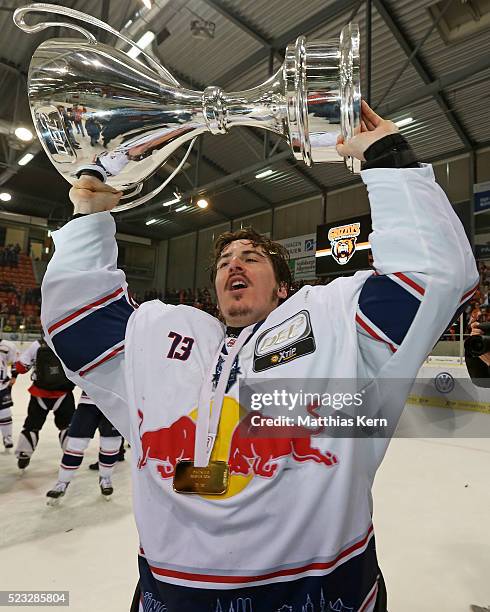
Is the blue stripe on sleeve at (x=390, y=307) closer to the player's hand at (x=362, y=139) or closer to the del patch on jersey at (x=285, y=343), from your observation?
the del patch on jersey at (x=285, y=343)

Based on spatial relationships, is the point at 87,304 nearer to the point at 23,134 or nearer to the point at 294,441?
the point at 294,441

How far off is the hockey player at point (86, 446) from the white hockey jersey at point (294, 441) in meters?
2.34

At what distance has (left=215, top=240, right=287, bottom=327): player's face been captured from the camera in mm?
1116

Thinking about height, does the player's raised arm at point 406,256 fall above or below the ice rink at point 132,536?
above

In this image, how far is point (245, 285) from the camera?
1.18 m

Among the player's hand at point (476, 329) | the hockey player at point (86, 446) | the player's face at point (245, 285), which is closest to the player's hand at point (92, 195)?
the player's face at point (245, 285)

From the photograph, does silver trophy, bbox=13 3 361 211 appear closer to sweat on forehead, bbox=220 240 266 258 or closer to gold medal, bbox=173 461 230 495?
sweat on forehead, bbox=220 240 266 258

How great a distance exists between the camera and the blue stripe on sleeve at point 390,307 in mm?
759

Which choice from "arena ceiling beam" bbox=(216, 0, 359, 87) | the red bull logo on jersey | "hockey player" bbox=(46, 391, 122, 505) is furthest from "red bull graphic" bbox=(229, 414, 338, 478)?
"arena ceiling beam" bbox=(216, 0, 359, 87)

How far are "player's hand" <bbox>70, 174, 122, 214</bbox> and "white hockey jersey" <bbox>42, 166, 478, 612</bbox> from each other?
0.15 metres

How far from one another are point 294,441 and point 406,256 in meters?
0.39

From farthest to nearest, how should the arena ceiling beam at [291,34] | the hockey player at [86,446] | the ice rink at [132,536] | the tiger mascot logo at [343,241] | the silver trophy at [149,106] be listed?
the tiger mascot logo at [343,241], the arena ceiling beam at [291,34], the hockey player at [86,446], the ice rink at [132,536], the silver trophy at [149,106]

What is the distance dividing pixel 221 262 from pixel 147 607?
869mm

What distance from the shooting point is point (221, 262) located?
4.26 ft
